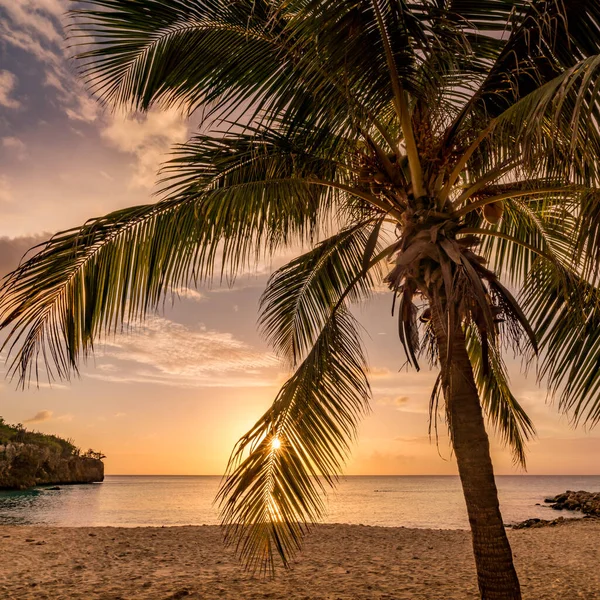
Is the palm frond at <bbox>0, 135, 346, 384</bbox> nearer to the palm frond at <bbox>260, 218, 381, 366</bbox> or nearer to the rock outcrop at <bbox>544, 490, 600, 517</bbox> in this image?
the palm frond at <bbox>260, 218, 381, 366</bbox>

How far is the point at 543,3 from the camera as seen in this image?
406 cm

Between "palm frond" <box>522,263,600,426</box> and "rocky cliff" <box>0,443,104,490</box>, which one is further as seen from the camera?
"rocky cliff" <box>0,443,104,490</box>

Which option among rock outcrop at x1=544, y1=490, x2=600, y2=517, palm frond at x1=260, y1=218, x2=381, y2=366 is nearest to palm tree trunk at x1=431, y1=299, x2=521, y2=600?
palm frond at x1=260, y1=218, x2=381, y2=366

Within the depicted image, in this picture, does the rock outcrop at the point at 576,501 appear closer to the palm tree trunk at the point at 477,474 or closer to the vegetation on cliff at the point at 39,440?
the palm tree trunk at the point at 477,474

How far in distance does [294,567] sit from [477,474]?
5.02 m

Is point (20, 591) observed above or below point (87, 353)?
below

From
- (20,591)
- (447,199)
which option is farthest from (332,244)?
(20,591)

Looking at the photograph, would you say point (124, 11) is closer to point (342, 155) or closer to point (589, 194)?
point (342, 155)

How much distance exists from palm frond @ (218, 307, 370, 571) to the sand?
7.57ft

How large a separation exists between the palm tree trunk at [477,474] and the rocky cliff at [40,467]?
52129 millimetres

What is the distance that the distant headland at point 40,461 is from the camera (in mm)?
47500

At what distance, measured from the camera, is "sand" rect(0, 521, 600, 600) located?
20.6 feet

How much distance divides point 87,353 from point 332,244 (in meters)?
2.79

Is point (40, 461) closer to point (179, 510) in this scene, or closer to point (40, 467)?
point (40, 467)
